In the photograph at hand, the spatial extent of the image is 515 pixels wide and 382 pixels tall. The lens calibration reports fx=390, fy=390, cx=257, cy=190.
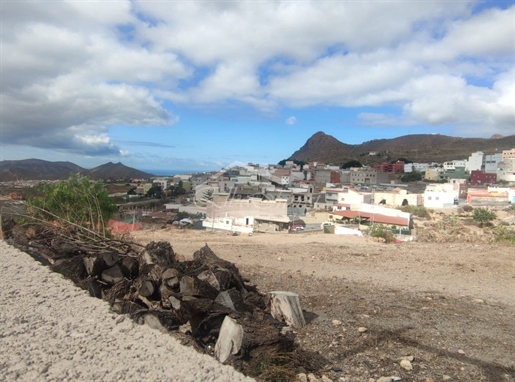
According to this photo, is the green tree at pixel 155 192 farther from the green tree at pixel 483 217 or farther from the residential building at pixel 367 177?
the residential building at pixel 367 177

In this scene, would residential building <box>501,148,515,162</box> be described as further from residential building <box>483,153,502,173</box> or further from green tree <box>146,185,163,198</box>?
green tree <box>146,185,163,198</box>

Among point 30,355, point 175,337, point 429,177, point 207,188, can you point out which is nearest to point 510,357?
point 175,337

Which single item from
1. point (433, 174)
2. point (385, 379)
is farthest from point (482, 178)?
point (385, 379)

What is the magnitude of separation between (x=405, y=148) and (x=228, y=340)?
157782 mm

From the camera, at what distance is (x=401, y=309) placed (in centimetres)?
545

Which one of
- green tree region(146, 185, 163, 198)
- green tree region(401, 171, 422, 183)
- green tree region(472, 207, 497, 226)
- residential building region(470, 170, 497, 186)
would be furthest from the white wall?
green tree region(146, 185, 163, 198)

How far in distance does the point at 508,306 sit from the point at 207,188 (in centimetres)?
4276

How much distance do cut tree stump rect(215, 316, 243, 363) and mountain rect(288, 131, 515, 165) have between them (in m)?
115

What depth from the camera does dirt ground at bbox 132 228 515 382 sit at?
152 inches

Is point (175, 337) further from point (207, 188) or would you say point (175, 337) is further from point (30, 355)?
point (207, 188)

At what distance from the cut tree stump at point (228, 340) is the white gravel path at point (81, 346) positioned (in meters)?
0.13

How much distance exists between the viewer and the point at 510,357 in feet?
13.4

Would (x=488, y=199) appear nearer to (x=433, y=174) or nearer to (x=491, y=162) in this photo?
(x=433, y=174)

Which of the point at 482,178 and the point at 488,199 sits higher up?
the point at 482,178
